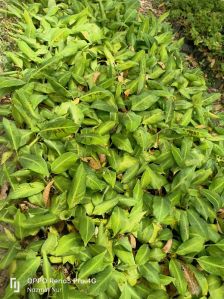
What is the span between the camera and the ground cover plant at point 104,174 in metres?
2.25

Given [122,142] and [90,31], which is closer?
[122,142]

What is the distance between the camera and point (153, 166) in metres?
2.75

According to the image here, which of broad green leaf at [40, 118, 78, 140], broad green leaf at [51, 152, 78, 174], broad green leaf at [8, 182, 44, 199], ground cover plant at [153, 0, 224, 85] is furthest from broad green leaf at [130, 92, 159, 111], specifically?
ground cover plant at [153, 0, 224, 85]

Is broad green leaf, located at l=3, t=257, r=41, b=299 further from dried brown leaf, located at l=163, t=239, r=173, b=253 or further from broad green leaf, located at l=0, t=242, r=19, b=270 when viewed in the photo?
→ dried brown leaf, located at l=163, t=239, r=173, b=253

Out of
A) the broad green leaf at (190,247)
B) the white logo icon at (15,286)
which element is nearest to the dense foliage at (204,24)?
the broad green leaf at (190,247)

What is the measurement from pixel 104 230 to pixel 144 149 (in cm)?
71

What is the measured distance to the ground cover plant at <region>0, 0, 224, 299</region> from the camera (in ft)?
7.39

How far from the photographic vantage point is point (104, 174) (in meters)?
2.57

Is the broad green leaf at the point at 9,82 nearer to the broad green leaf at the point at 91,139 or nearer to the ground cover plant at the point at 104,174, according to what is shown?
the ground cover plant at the point at 104,174

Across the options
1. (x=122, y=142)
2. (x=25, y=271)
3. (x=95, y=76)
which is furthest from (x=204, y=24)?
(x=25, y=271)

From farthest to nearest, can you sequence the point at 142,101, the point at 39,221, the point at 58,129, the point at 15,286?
the point at 142,101 → the point at 58,129 → the point at 39,221 → the point at 15,286

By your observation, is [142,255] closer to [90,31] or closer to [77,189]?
[77,189]

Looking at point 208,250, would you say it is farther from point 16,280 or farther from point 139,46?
point 139,46

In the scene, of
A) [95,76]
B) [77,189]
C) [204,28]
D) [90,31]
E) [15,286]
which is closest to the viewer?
[15,286]
